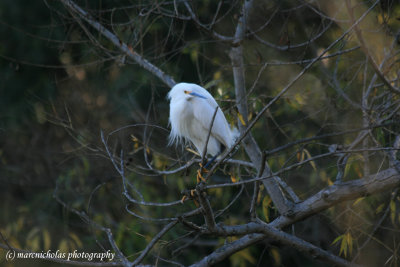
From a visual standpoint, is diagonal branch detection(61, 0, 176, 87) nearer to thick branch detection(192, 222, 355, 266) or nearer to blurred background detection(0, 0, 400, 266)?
blurred background detection(0, 0, 400, 266)

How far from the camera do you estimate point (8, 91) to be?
482 centimetres

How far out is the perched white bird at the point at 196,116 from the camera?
2.82 meters

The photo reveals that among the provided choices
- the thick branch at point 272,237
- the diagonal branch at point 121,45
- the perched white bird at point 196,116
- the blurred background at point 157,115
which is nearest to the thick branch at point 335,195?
the thick branch at point 272,237

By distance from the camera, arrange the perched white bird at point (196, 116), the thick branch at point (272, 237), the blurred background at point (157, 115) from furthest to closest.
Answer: the perched white bird at point (196, 116)
the blurred background at point (157, 115)
the thick branch at point (272, 237)

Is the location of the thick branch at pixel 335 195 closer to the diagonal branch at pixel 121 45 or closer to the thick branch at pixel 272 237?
the thick branch at pixel 272 237

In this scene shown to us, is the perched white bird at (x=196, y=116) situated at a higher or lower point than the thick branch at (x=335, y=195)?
higher

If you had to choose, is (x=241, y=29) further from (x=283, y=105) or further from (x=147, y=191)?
(x=147, y=191)

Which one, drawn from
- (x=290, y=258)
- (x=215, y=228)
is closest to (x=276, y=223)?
(x=215, y=228)

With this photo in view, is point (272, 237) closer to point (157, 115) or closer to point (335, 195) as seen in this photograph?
point (335, 195)

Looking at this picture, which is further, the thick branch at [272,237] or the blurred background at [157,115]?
the blurred background at [157,115]

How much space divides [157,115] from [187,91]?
46 cm

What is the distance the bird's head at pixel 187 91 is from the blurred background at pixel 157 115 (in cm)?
7

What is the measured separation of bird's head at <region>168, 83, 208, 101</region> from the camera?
2744mm

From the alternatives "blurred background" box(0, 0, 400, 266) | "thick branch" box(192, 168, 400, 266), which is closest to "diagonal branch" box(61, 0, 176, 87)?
"blurred background" box(0, 0, 400, 266)
